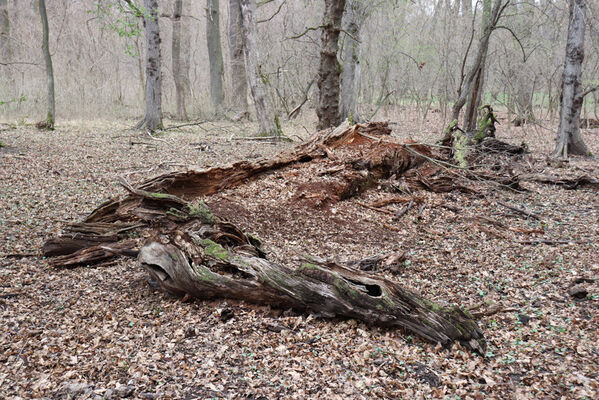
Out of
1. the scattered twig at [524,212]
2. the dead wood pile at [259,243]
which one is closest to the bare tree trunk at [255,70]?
the dead wood pile at [259,243]

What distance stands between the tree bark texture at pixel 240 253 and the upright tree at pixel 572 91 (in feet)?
16.2

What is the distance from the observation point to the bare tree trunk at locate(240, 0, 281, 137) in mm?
9742

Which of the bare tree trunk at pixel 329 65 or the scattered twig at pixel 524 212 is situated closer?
the scattered twig at pixel 524 212

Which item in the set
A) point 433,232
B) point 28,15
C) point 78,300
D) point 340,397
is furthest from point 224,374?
point 28,15

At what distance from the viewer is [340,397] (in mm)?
2381

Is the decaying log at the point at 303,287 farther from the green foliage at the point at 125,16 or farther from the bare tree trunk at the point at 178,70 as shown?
the bare tree trunk at the point at 178,70

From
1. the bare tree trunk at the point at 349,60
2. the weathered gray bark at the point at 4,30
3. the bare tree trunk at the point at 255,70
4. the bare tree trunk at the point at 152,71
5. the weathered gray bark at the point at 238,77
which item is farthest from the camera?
the weathered gray bark at the point at 4,30

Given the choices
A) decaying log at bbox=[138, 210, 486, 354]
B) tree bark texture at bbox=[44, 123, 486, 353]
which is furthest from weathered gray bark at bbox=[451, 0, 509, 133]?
decaying log at bbox=[138, 210, 486, 354]

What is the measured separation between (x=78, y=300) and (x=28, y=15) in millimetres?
20113

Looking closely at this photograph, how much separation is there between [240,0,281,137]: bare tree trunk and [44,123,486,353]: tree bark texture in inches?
165

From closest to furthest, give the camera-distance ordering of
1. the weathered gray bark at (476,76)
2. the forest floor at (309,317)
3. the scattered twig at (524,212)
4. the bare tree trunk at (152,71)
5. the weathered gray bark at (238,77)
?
the forest floor at (309,317) < the scattered twig at (524,212) < the weathered gray bark at (476,76) < the bare tree trunk at (152,71) < the weathered gray bark at (238,77)

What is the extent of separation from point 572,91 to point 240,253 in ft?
27.3

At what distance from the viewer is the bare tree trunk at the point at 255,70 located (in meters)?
9.74

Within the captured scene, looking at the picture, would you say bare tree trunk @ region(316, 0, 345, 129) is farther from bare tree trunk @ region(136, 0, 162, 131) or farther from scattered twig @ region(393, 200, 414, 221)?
bare tree trunk @ region(136, 0, 162, 131)
